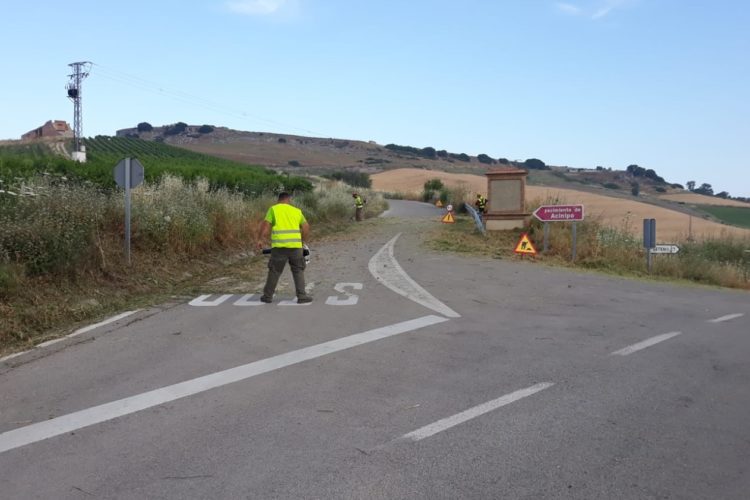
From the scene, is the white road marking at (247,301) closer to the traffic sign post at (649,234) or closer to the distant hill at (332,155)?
the traffic sign post at (649,234)

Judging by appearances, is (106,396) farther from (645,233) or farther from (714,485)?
(645,233)

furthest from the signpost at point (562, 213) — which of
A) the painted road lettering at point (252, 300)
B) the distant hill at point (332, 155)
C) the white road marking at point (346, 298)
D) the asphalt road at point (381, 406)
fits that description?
the distant hill at point (332, 155)

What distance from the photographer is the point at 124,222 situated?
13.8 m

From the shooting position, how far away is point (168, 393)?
6023 mm

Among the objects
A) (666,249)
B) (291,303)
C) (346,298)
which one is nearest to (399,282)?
(346,298)

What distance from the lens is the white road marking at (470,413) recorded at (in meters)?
4.96

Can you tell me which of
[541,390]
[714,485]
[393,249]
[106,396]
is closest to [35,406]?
[106,396]

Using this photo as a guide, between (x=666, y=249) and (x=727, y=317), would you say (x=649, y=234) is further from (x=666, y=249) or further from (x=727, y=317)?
(x=727, y=317)

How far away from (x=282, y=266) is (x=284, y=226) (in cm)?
63

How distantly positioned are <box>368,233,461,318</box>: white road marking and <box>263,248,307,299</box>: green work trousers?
1830 millimetres

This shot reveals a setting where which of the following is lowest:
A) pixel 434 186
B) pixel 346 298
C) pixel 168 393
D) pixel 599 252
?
pixel 168 393

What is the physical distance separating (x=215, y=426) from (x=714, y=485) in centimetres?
344

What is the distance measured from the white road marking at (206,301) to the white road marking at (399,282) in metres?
2.93

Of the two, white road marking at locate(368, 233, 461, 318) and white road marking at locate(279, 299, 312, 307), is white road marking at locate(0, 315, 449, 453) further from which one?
white road marking at locate(279, 299, 312, 307)
